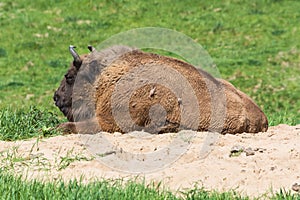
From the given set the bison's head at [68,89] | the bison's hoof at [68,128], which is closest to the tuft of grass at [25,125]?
the bison's hoof at [68,128]

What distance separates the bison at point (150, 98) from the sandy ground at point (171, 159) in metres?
0.24

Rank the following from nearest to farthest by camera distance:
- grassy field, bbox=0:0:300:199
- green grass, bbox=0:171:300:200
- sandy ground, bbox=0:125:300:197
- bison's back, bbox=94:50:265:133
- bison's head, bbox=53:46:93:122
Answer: green grass, bbox=0:171:300:200 < sandy ground, bbox=0:125:300:197 < bison's back, bbox=94:50:265:133 < bison's head, bbox=53:46:93:122 < grassy field, bbox=0:0:300:199

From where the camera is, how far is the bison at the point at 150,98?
7.04m

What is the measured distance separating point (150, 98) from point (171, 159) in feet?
3.48

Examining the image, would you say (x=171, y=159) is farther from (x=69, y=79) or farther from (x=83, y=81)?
(x=69, y=79)

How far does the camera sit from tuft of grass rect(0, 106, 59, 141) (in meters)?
7.33

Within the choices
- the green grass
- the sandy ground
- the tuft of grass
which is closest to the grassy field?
the tuft of grass

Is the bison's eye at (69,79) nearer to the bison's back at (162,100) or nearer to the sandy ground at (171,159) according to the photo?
the bison's back at (162,100)

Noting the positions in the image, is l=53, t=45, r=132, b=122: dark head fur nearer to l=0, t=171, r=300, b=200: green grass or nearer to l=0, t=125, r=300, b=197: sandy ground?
l=0, t=125, r=300, b=197: sandy ground

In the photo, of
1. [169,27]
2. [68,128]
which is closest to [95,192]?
[68,128]

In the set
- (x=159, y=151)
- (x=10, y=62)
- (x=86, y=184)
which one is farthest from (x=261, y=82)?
(x=86, y=184)

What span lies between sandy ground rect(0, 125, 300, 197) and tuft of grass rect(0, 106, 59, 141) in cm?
45

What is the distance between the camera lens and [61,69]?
15922 mm

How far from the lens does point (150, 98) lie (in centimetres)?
700
